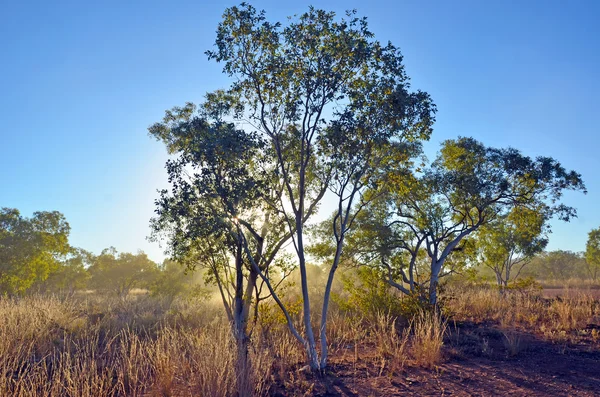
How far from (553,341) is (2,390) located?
37.9 ft

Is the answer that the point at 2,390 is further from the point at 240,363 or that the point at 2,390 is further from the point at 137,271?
the point at 137,271

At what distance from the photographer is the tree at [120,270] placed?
43581 mm

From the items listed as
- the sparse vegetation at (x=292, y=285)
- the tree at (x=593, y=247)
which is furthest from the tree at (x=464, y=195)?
the tree at (x=593, y=247)

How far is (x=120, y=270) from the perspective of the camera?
1839 inches

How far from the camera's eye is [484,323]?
13273mm

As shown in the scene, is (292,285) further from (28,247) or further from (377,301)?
(28,247)

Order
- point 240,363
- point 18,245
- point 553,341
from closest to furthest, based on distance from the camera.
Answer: point 240,363, point 553,341, point 18,245

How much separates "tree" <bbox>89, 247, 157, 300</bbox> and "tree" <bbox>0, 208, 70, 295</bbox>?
11982mm

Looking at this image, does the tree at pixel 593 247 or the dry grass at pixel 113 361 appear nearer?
the dry grass at pixel 113 361

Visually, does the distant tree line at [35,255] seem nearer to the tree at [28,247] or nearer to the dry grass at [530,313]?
the tree at [28,247]

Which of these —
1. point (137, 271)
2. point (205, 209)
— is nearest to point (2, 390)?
point (205, 209)

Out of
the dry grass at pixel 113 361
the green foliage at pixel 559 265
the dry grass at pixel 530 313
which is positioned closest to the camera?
the dry grass at pixel 113 361

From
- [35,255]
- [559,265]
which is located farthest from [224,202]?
[559,265]

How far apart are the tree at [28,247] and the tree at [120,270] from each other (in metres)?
12.0
